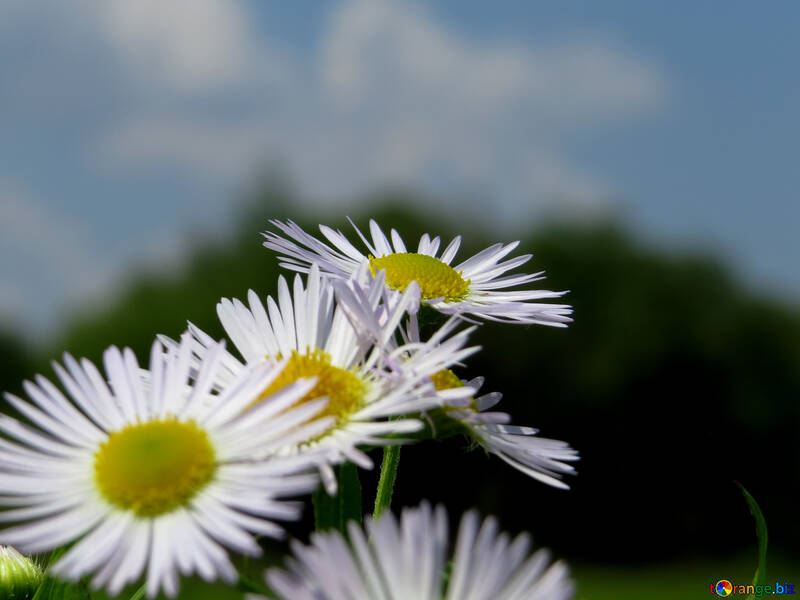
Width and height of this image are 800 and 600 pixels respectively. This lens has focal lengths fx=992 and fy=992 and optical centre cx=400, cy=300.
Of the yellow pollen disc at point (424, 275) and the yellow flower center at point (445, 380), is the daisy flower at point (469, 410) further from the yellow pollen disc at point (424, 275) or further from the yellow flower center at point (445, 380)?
the yellow pollen disc at point (424, 275)

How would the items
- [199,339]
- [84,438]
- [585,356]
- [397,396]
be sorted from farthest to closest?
[585,356], [199,339], [84,438], [397,396]

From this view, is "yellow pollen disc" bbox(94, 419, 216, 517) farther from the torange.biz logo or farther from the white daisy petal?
the torange.biz logo

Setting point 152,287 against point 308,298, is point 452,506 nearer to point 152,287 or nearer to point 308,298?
point 152,287

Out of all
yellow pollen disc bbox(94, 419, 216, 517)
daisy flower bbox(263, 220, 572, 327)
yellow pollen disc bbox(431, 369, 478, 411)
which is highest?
daisy flower bbox(263, 220, 572, 327)

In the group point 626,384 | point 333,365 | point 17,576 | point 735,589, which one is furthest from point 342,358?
point 626,384

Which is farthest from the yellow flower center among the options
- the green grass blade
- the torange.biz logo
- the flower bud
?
the flower bud

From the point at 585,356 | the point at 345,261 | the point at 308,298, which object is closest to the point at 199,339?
the point at 308,298
